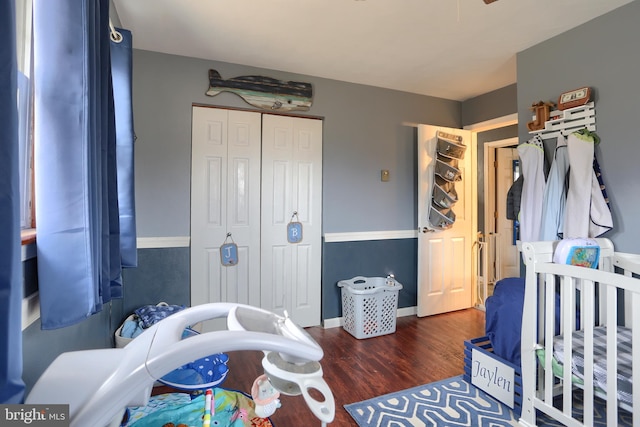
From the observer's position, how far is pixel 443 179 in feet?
10.7

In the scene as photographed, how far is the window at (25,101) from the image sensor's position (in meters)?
0.98

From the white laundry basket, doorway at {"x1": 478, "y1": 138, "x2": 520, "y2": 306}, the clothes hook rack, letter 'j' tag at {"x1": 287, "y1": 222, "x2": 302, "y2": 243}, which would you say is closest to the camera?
the clothes hook rack

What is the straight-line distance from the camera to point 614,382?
1.30 metres

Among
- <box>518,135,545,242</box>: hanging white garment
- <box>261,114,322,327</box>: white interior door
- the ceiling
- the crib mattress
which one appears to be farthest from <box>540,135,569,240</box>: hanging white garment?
<box>261,114,322,327</box>: white interior door

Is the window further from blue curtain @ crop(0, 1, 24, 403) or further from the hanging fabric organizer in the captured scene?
the hanging fabric organizer

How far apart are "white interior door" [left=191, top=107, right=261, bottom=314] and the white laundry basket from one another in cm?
83

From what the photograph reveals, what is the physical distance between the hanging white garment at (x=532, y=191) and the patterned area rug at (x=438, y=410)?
3.48 ft

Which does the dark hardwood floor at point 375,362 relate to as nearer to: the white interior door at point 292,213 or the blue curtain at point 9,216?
the white interior door at point 292,213

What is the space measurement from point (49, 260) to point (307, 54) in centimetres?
226

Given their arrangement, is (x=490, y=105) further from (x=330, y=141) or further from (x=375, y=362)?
(x=375, y=362)

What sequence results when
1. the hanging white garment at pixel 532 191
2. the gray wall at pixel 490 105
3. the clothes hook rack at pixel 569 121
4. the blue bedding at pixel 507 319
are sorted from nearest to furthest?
the blue bedding at pixel 507 319 < the clothes hook rack at pixel 569 121 < the hanging white garment at pixel 532 191 < the gray wall at pixel 490 105

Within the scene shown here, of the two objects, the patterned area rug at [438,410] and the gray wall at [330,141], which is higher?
the gray wall at [330,141]

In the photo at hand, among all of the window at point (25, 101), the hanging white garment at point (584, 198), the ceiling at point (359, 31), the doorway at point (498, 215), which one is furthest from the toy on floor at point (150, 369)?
the doorway at point (498, 215)

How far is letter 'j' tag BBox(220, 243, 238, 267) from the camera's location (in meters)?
2.70
